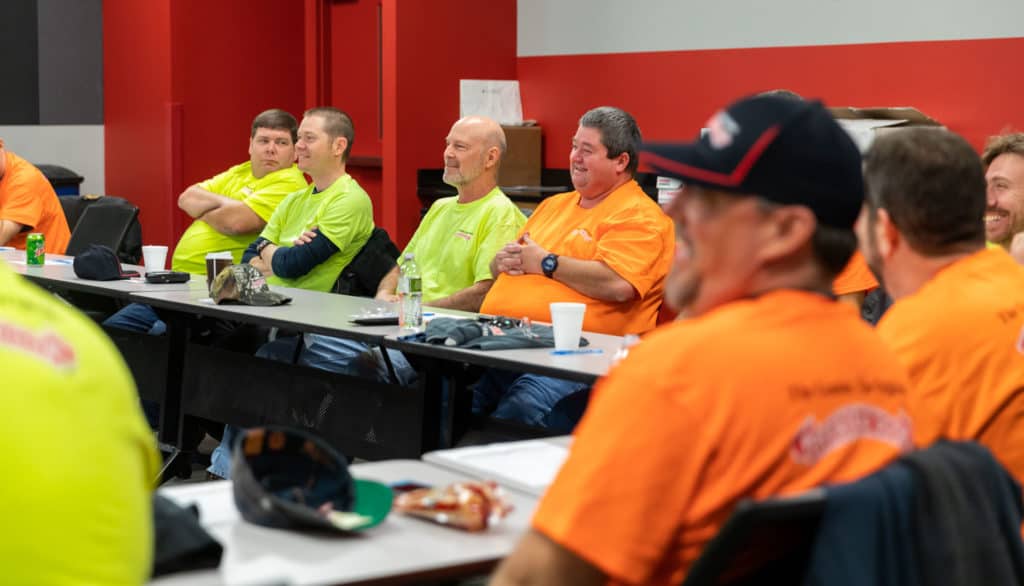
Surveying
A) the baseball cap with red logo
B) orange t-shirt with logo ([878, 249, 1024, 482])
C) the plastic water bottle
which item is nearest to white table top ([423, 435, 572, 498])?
orange t-shirt with logo ([878, 249, 1024, 482])

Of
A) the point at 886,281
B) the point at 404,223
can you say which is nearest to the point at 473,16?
the point at 404,223

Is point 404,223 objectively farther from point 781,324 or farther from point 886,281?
point 781,324

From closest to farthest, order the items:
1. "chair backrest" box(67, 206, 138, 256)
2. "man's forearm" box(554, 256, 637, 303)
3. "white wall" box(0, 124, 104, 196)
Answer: "man's forearm" box(554, 256, 637, 303), "chair backrest" box(67, 206, 138, 256), "white wall" box(0, 124, 104, 196)

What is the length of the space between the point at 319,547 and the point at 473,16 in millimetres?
6088

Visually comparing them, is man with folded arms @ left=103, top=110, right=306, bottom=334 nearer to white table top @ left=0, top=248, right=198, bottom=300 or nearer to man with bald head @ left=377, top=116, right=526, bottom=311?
white table top @ left=0, top=248, right=198, bottom=300

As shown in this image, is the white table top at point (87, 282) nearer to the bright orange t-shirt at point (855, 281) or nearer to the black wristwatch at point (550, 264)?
the black wristwatch at point (550, 264)

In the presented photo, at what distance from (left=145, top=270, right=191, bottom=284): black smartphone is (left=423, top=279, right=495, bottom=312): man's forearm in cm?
103

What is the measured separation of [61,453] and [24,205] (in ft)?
17.9

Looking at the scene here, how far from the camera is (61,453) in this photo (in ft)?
4.11

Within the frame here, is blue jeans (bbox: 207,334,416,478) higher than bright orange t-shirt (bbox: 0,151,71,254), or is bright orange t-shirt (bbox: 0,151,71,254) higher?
bright orange t-shirt (bbox: 0,151,71,254)

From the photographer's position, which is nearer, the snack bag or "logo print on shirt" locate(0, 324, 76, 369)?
"logo print on shirt" locate(0, 324, 76, 369)

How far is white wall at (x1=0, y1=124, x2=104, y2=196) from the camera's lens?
8727 mm

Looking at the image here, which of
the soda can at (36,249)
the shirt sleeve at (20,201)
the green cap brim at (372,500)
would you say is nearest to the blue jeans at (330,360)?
the soda can at (36,249)

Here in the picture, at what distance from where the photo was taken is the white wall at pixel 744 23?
5.59 meters
